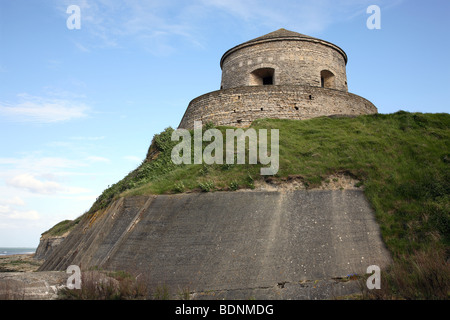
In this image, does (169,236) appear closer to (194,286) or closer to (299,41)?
(194,286)

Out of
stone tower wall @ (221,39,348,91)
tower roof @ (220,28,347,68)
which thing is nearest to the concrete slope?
stone tower wall @ (221,39,348,91)

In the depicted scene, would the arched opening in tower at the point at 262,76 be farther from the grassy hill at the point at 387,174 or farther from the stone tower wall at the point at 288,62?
the grassy hill at the point at 387,174

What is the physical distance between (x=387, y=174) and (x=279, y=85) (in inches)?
301

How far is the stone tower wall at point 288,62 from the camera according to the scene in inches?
761

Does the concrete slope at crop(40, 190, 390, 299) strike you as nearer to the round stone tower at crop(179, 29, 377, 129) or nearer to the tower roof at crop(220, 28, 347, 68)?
the round stone tower at crop(179, 29, 377, 129)

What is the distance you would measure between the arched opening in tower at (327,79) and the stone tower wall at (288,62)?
0.13 m

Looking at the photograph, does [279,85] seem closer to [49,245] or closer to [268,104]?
[268,104]

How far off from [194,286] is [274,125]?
8534 mm

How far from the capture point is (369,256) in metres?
8.34

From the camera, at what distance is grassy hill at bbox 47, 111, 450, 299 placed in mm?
7617

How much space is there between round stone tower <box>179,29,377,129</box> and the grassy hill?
1.47 meters

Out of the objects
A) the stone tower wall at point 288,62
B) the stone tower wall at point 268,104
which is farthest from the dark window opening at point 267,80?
the stone tower wall at point 268,104

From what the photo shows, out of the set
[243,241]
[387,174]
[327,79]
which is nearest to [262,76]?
[327,79]
